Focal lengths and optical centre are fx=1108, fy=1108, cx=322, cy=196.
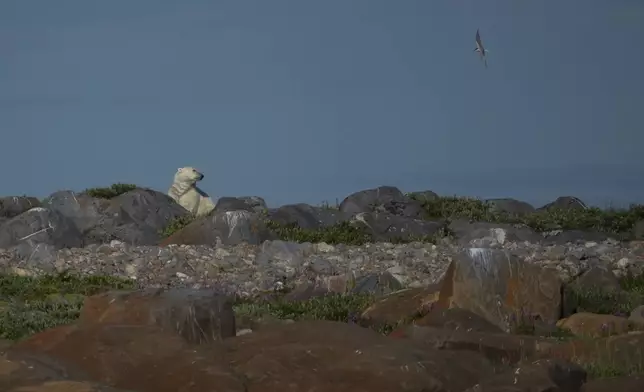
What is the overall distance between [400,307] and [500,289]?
122 cm

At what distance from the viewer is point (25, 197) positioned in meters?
36.8

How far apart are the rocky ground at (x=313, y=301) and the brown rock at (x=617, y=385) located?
25mm

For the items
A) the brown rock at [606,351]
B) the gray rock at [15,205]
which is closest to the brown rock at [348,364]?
the brown rock at [606,351]

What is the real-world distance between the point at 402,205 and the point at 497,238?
25.8 feet

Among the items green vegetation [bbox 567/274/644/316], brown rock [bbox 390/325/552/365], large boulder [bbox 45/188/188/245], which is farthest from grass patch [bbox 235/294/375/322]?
large boulder [bbox 45/188/188/245]

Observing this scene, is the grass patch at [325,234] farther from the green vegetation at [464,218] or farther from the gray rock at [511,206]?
the gray rock at [511,206]

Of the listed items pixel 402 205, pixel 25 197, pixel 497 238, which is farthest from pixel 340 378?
pixel 25 197

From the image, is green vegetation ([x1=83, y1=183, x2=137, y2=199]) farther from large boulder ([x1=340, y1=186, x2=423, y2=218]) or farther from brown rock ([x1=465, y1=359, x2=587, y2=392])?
brown rock ([x1=465, y1=359, x2=587, y2=392])

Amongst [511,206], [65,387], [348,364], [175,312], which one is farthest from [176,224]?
[65,387]

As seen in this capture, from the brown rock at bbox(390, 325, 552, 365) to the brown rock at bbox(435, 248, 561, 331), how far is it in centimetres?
332

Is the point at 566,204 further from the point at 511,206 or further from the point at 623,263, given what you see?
the point at 623,263

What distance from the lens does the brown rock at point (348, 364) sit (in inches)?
280

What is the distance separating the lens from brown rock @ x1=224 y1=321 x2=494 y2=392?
7.11 m

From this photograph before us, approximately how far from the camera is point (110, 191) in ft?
120
